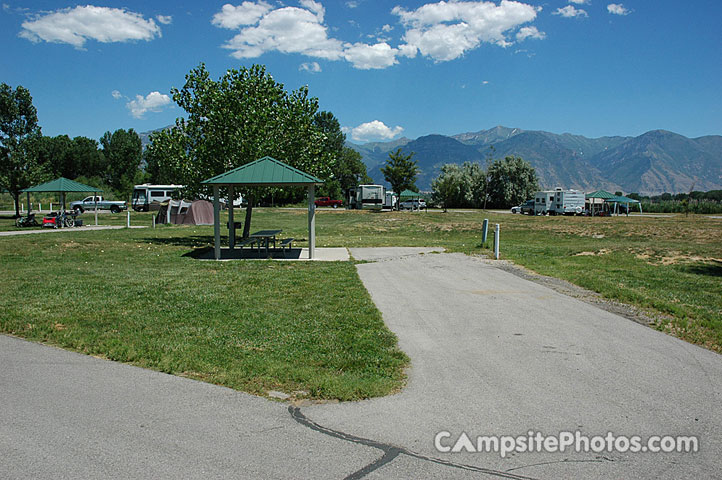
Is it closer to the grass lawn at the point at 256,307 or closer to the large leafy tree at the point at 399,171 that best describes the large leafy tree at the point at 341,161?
the large leafy tree at the point at 399,171

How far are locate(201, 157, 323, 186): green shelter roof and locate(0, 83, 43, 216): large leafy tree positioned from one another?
25.6m

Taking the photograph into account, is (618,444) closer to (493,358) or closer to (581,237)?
(493,358)

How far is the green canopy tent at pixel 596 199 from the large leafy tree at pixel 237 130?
35.0 m

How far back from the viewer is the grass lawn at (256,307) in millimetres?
5570

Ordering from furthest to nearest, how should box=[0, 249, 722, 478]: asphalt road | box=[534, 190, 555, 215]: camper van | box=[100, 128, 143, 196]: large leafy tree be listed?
box=[100, 128, 143, 196]: large leafy tree → box=[534, 190, 555, 215]: camper van → box=[0, 249, 722, 478]: asphalt road

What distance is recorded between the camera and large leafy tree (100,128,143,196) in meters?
89.1

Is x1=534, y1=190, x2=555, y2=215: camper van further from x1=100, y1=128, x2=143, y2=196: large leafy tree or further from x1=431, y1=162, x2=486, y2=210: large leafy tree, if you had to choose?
x1=100, y1=128, x2=143, y2=196: large leafy tree

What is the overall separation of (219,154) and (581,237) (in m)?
16.9

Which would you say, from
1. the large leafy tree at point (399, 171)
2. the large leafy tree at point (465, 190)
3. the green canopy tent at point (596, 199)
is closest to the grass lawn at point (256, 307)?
the green canopy tent at point (596, 199)

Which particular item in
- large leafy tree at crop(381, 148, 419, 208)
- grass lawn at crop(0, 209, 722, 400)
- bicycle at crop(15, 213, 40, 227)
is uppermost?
large leafy tree at crop(381, 148, 419, 208)

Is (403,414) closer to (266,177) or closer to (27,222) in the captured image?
(266,177)

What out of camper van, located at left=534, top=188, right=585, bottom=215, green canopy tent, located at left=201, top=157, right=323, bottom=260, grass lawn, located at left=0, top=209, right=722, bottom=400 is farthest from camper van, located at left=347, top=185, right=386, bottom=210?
green canopy tent, located at left=201, top=157, right=323, bottom=260

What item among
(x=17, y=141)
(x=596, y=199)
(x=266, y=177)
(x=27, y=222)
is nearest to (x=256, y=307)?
(x=266, y=177)

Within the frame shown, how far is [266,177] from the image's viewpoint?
15.4 m
